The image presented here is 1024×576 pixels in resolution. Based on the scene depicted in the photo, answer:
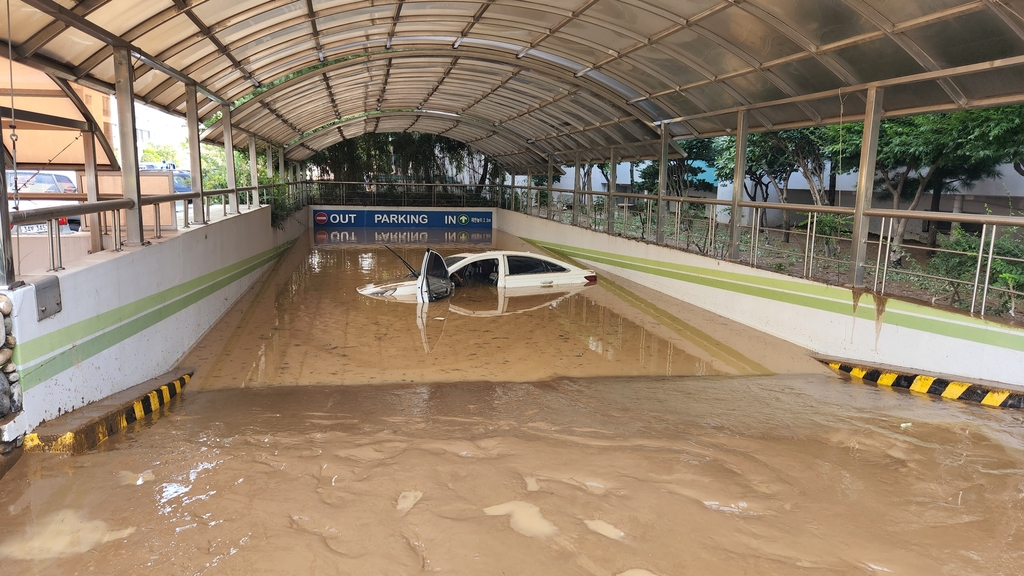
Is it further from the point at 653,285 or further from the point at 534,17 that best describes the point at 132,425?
the point at 653,285

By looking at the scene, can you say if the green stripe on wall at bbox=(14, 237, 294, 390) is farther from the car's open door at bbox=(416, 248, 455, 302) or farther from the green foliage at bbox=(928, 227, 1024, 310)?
the green foliage at bbox=(928, 227, 1024, 310)

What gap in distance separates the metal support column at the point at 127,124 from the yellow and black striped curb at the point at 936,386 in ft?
27.3

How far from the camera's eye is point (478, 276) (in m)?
13.5

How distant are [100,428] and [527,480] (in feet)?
10.9

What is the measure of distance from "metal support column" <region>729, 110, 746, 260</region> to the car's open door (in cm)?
523

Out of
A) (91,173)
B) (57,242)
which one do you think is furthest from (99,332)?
(91,173)

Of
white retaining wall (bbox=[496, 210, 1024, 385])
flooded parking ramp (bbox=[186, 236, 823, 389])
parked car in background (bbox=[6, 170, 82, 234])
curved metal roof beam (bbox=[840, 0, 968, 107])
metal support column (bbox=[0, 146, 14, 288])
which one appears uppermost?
curved metal roof beam (bbox=[840, 0, 968, 107])

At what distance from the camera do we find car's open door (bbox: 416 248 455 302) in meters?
12.2

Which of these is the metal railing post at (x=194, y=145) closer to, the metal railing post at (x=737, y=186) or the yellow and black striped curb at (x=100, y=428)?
the yellow and black striped curb at (x=100, y=428)

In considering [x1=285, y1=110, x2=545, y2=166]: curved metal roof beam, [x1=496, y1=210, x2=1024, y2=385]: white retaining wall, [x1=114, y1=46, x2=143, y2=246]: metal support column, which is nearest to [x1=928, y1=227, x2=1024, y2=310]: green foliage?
[x1=496, y1=210, x2=1024, y2=385]: white retaining wall

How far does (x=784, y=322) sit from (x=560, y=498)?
22.2ft

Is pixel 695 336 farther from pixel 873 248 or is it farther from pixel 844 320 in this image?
pixel 873 248

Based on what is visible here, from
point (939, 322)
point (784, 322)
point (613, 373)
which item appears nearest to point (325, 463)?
point (613, 373)

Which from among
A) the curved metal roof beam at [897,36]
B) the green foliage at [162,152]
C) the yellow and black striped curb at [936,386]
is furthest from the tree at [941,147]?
the green foliage at [162,152]
